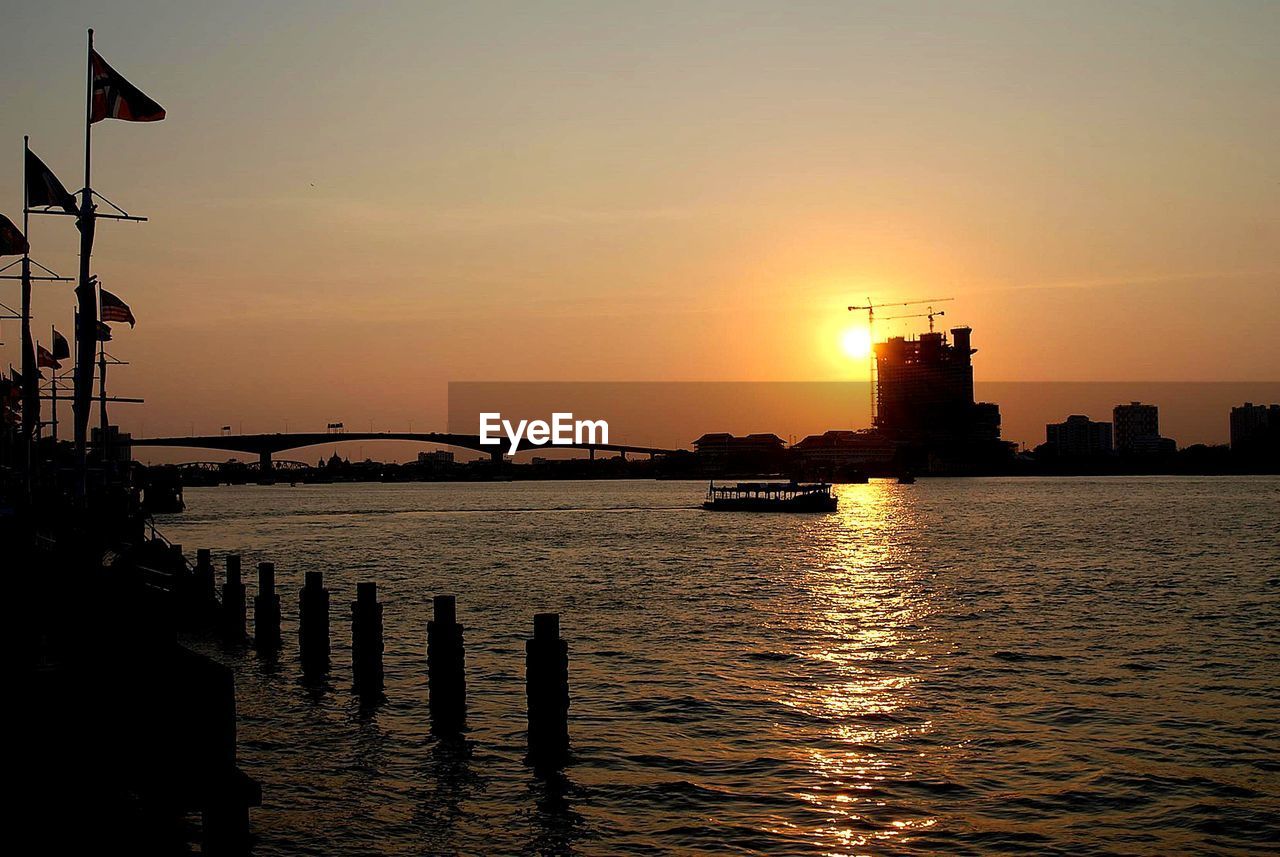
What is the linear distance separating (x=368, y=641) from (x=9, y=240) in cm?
1335

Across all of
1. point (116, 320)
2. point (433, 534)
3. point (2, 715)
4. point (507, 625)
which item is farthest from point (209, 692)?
point (433, 534)

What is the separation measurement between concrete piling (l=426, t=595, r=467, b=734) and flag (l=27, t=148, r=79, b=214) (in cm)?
1752

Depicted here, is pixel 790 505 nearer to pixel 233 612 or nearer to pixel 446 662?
pixel 233 612

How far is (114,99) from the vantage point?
28.2m

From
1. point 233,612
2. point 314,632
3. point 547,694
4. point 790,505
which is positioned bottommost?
point 790,505

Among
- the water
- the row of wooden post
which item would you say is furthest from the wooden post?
the row of wooden post

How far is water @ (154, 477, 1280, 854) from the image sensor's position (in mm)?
14648

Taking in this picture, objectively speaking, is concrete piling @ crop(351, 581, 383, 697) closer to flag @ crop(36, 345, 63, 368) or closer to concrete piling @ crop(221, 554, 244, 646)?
concrete piling @ crop(221, 554, 244, 646)

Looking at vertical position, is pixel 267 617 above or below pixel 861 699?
above

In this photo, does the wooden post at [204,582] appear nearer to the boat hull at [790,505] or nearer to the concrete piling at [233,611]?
the concrete piling at [233,611]

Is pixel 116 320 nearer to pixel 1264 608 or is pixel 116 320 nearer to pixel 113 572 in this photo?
pixel 113 572

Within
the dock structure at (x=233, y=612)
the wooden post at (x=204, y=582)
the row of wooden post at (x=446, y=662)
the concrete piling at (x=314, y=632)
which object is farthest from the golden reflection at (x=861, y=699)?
the wooden post at (x=204, y=582)

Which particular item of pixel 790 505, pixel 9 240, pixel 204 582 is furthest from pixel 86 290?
pixel 790 505

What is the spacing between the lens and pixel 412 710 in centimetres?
2122
